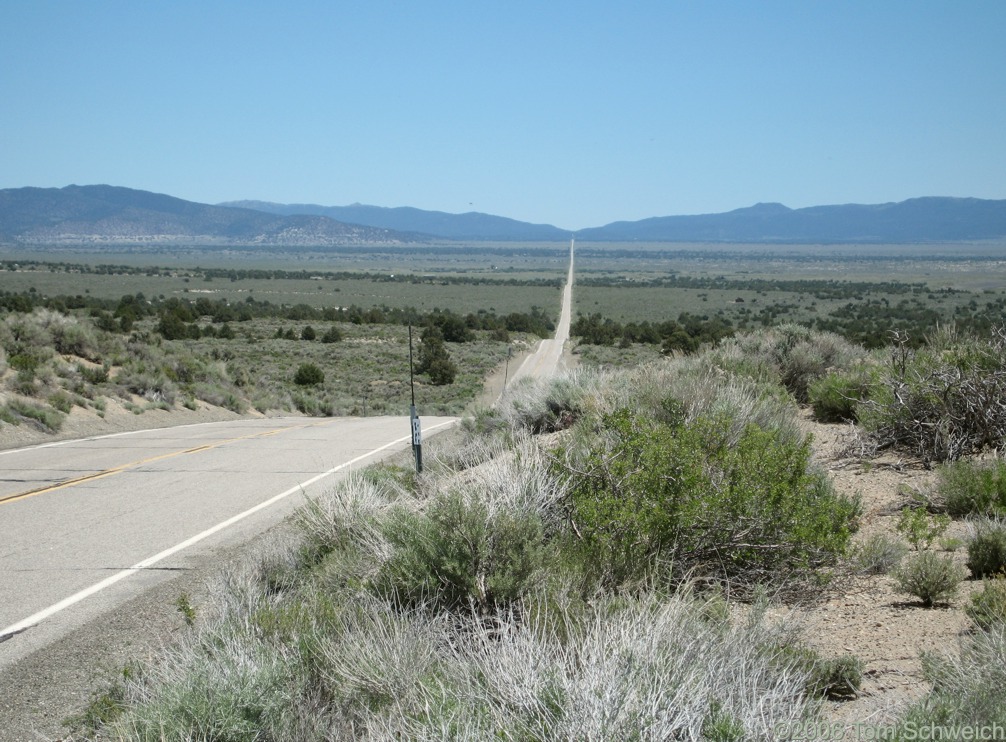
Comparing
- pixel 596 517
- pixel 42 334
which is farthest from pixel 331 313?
pixel 596 517

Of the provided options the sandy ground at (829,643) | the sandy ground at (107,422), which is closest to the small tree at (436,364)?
the sandy ground at (107,422)

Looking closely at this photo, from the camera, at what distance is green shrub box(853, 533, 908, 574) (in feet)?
20.9

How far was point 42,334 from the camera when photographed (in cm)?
2530

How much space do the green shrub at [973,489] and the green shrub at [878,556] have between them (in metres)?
1.02

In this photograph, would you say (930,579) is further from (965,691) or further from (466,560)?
(466,560)

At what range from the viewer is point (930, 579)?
225 inches

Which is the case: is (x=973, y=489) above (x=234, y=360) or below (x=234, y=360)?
above

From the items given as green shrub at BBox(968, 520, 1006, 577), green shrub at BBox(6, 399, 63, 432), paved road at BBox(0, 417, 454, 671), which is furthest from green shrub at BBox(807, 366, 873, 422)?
green shrub at BBox(6, 399, 63, 432)

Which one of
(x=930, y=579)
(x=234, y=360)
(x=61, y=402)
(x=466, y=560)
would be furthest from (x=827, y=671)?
(x=234, y=360)

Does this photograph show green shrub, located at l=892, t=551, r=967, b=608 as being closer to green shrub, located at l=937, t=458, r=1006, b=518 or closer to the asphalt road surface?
green shrub, located at l=937, t=458, r=1006, b=518

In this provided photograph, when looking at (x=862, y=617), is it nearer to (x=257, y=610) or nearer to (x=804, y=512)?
(x=804, y=512)

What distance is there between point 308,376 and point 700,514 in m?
33.5

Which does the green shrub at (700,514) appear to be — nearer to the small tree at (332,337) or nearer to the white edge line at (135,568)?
the white edge line at (135,568)

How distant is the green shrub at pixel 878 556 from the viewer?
6.38 m
